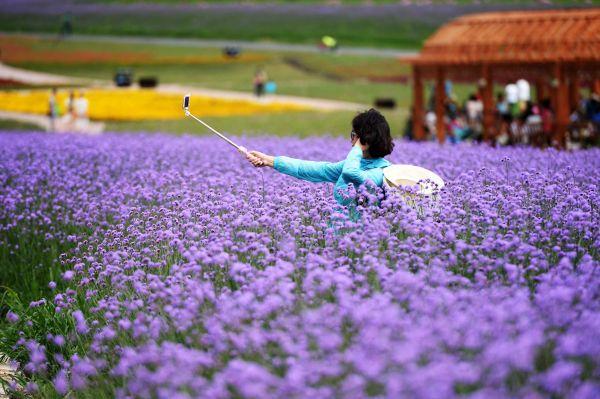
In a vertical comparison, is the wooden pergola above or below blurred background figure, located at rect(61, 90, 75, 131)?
above

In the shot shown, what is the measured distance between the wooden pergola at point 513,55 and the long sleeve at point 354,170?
34.6 feet

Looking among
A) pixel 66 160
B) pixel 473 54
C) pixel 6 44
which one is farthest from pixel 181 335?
pixel 6 44

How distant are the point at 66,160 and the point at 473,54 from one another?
968 cm

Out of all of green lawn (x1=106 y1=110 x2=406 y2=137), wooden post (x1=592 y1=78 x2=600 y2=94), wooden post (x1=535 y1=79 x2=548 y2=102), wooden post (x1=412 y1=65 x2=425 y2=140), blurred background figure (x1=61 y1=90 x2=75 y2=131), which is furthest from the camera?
blurred background figure (x1=61 y1=90 x2=75 y2=131)

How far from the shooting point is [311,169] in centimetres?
677

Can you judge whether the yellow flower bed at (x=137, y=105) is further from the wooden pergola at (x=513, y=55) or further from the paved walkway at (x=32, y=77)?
the wooden pergola at (x=513, y=55)

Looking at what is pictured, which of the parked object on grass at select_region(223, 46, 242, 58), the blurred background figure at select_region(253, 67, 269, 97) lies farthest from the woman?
the parked object on grass at select_region(223, 46, 242, 58)

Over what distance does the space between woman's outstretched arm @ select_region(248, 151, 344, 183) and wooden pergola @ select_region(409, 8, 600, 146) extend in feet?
34.1

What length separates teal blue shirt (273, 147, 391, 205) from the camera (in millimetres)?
6469

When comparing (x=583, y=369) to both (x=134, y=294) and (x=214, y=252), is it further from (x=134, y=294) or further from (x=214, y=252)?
(x=134, y=294)

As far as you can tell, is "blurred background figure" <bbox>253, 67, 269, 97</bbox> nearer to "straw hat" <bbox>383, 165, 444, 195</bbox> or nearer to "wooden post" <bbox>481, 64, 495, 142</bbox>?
"wooden post" <bbox>481, 64, 495, 142</bbox>

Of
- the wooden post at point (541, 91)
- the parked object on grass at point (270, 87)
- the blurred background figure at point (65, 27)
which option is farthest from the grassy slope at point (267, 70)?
the wooden post at point (541, 91)

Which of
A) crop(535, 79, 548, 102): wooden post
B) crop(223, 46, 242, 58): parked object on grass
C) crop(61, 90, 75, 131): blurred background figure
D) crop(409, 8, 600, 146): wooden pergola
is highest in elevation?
crop(409, 8, 600, 146): wooden pergola

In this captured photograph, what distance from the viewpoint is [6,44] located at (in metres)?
43.2
